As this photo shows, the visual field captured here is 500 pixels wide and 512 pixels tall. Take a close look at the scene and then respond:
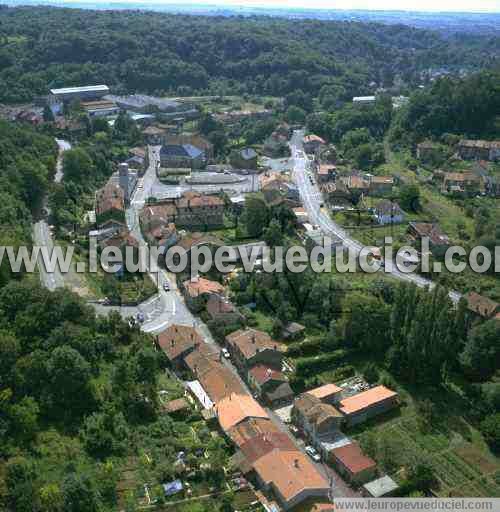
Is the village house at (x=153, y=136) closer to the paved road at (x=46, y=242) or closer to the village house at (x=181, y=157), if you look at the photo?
the village house at (x=181, y=157)

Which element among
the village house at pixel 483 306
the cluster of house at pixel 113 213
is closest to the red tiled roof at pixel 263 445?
the village house at pixel 483 306

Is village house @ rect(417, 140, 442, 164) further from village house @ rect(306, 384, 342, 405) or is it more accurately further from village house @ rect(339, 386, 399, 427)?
village house @ rect(306, 384, 342, 405)

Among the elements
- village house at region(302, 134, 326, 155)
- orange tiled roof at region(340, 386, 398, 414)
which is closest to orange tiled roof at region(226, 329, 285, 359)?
orange tiled roof at region(340, 386, 398, 414)

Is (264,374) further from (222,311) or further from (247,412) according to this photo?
(222,311)

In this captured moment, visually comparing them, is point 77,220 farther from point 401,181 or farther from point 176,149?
point 401,181

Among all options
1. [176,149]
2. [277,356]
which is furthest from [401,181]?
[277,356]

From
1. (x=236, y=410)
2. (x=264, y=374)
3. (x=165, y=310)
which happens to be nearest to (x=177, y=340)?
(x=165, y=310)
